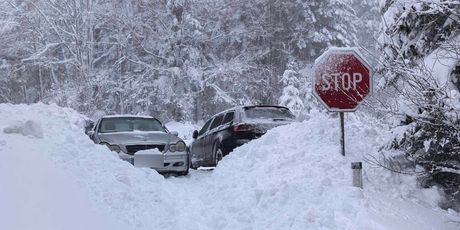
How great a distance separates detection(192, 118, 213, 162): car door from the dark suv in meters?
0.56

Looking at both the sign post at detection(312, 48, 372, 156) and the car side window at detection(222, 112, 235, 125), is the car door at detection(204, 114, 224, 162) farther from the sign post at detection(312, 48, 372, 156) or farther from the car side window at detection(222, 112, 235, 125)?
the sign post at detection(312, 48, 372, 156)

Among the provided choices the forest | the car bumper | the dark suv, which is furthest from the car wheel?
the forest

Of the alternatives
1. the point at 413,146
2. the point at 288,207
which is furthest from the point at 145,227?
the point at 413,146

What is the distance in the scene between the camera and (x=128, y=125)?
11594mm

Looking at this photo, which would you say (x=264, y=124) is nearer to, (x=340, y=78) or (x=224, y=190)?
(x=224, y=190)

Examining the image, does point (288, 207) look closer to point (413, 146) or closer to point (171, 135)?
point (413, 146)

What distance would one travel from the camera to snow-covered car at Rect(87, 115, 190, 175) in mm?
10102

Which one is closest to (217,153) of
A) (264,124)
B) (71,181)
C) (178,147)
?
(264,124)

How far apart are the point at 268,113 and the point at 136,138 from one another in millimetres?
3007

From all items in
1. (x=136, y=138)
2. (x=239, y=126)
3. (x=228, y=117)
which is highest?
(x=228, y=117)

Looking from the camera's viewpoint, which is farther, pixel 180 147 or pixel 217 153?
pixel 217 153

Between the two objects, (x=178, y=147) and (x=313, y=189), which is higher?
(x=178, y=147)

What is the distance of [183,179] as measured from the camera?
10711 mm

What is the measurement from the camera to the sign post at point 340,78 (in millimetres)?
7301
